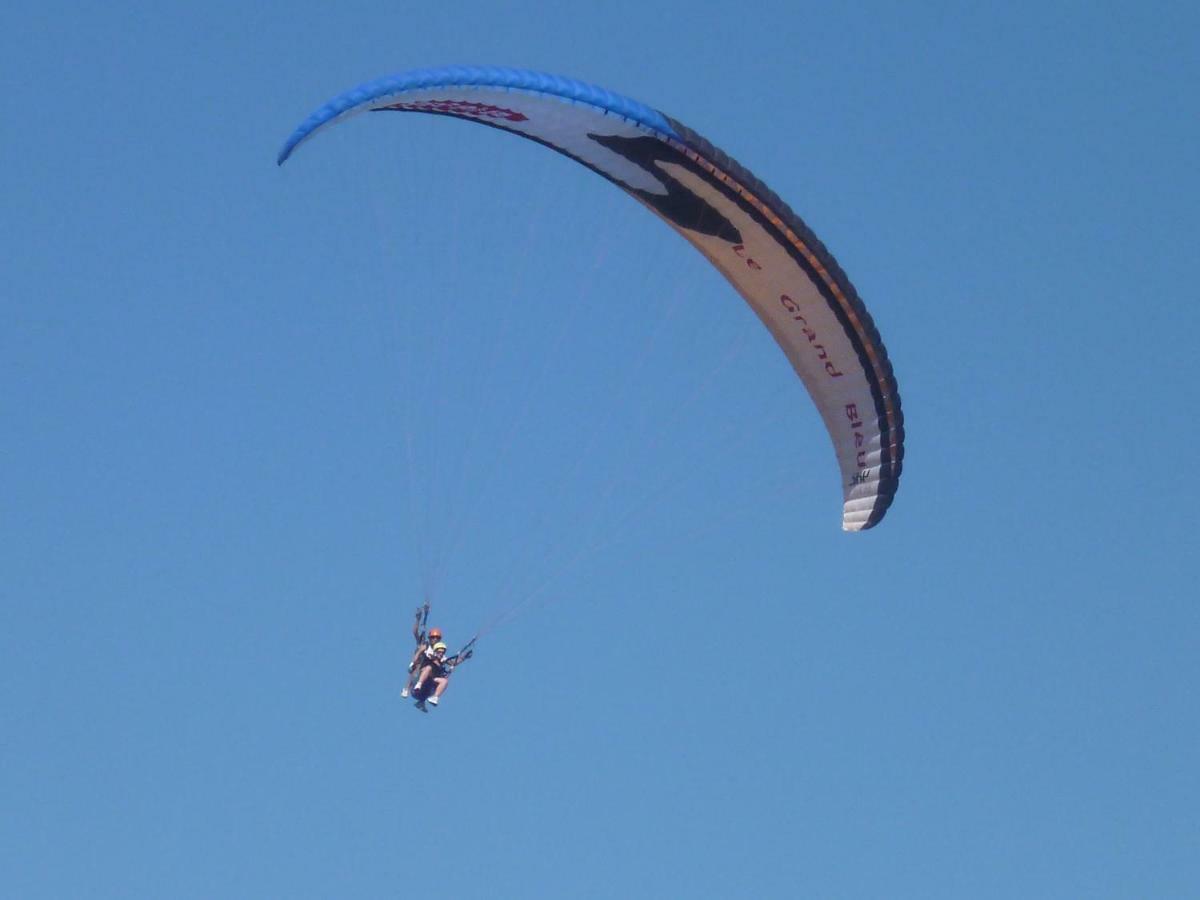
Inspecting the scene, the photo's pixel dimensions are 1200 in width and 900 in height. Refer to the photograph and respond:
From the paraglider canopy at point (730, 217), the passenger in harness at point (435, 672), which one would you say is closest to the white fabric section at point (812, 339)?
the paraglider canopy at point (730, 217)

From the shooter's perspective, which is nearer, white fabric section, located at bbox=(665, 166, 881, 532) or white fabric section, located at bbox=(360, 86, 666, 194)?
white fabric section, located at bbox=(360, 86, 666, 194)

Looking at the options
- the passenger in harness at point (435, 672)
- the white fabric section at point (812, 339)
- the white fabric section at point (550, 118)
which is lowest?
the passenger in harness at point (435, 672)

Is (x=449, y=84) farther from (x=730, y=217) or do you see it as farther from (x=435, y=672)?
(x=435, y=672)

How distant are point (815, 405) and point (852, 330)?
5.54ft

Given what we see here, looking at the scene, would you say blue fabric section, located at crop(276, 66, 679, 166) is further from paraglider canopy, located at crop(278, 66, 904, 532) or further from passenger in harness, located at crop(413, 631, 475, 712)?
passenger in harness, located at crop(413, 631, 475, 712)

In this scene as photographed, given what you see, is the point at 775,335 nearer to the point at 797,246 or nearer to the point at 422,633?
the point at 797,246

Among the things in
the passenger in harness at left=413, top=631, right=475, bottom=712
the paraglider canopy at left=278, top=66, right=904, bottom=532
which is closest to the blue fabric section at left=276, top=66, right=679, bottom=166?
the paraglider canopy at left=278, top=66, right=904, bottom=532

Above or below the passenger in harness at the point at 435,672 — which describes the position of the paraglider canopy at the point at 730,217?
above

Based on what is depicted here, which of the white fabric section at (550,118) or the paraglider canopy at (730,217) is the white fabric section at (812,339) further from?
the white fabric section at (550,118)

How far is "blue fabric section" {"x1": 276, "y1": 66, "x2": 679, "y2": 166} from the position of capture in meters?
28.2

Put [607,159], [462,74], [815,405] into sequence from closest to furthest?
[462,74]
[607,159]
[815,405]

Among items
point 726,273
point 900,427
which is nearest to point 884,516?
point 900,427

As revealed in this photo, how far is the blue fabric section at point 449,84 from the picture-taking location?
2816 centimetres

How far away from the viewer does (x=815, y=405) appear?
32469 mm
